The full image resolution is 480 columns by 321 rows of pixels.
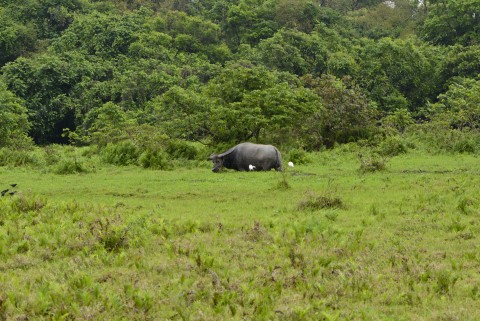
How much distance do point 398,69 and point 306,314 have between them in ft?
113

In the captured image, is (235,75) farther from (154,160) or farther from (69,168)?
(69,168)

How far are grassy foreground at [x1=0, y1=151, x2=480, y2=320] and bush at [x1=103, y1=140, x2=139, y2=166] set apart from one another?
6606 millimetres

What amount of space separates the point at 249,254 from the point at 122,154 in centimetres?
1370

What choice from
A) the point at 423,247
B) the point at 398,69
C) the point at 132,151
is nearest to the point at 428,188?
the point at 423,247

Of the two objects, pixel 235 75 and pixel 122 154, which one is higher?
pixel 235 75

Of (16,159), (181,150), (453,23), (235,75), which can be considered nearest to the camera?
(16,159)

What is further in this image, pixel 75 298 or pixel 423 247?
pixel 423 247

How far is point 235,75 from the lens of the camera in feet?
80.2

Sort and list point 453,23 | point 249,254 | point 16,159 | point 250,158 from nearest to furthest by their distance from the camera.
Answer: point 249,254 < point 250,158 < point 16,159 < point 453,23

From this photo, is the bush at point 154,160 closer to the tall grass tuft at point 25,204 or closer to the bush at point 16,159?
the bush at point 16,159

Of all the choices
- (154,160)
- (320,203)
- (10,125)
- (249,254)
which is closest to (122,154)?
(154,160)

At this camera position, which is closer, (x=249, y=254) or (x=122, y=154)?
(x=249, y=254)

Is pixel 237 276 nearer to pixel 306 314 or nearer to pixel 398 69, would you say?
pixel 306 314

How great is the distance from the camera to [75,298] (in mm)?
5992
